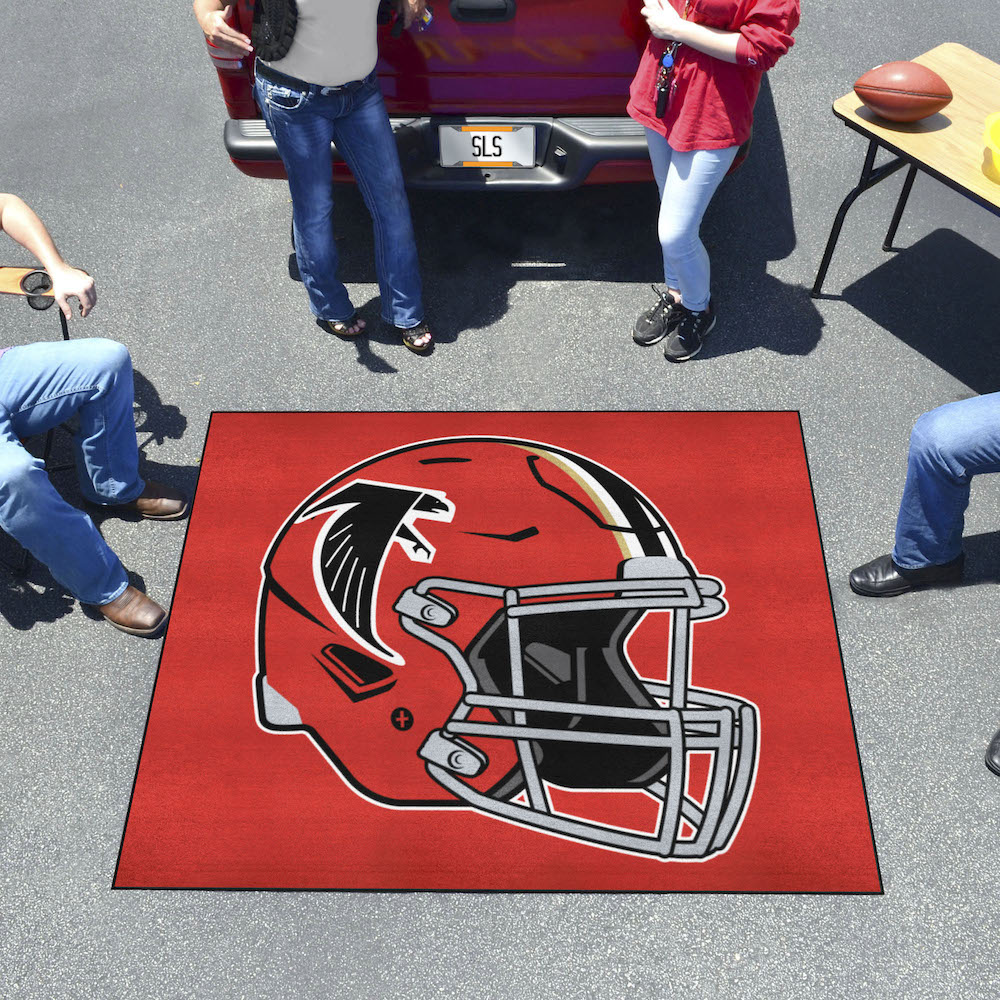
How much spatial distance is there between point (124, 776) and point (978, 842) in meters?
2.29

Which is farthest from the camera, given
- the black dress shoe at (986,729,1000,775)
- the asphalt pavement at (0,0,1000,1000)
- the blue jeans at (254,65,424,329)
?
the blue jeans at (254,65,424,329)

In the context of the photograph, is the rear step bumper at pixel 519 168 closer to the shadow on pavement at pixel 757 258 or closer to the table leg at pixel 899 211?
the shadow on pavement at pixel 757 258

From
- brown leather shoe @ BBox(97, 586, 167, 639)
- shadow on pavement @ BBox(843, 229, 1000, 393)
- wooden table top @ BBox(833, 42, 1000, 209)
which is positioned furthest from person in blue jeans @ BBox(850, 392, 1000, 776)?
brown leather shoe @ BBox(97, 586, 167, 639)

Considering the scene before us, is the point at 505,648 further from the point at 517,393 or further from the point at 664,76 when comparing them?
the point at 664,76

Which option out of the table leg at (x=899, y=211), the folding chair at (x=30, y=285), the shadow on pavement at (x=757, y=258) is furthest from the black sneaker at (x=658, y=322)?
the folding chair at (x=30, y=285)

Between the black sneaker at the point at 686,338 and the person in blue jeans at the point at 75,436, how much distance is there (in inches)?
73.2

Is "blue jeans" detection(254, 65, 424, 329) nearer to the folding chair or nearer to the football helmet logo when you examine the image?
the football helmet logo

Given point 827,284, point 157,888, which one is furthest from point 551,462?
point 157,888

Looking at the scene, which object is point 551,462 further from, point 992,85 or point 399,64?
point 992,85

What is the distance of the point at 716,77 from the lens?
292 centimetres

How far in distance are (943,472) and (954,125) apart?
128 centimetres

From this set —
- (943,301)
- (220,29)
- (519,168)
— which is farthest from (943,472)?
(220,29)

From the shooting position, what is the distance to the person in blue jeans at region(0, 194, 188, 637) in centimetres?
270

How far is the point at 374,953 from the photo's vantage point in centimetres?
244
